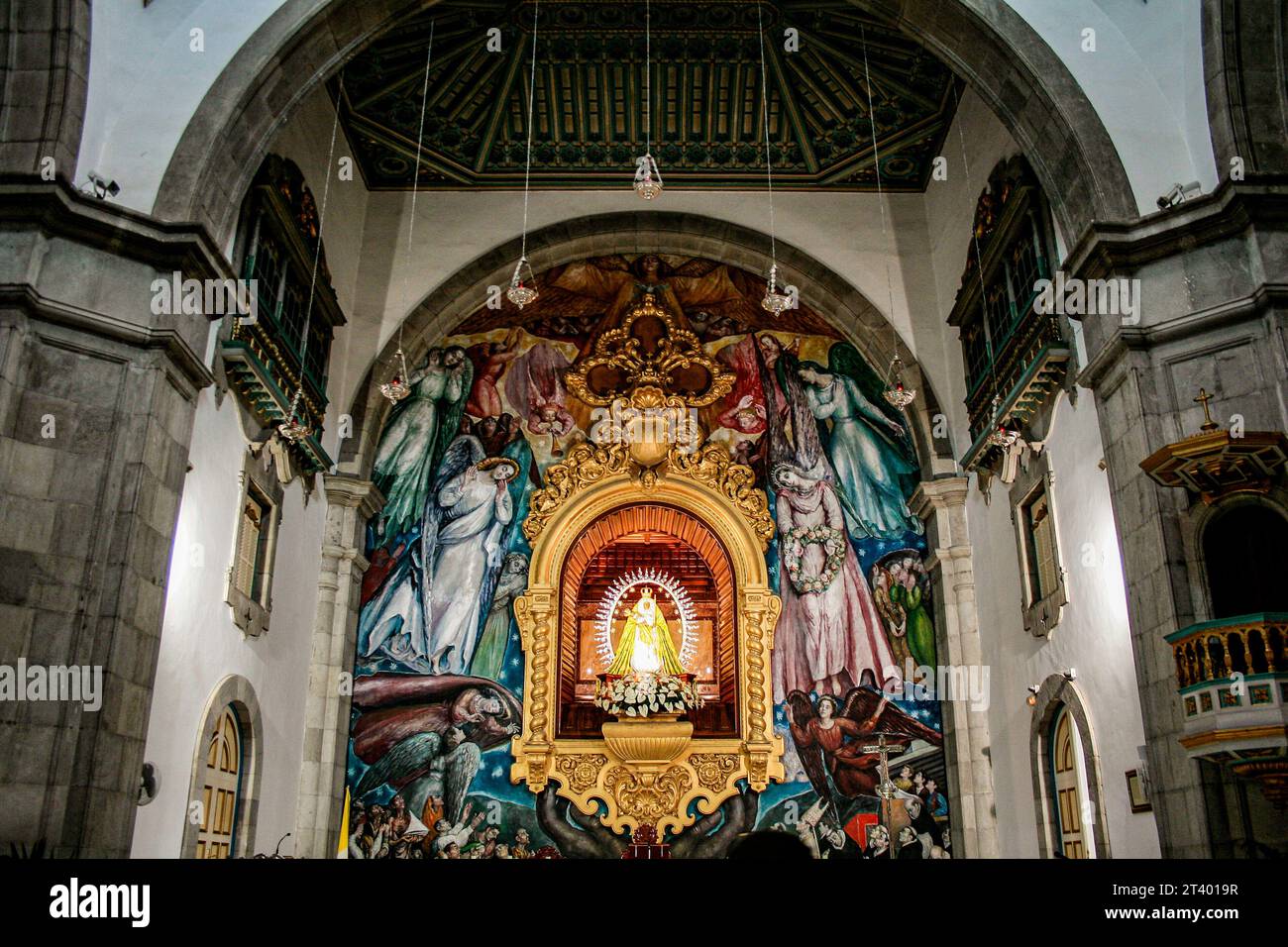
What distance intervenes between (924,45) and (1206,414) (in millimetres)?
4601

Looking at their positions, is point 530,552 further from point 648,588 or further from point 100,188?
point 100,188

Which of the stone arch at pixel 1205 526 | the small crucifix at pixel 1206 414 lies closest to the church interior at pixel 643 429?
the stone arch at pixel 1205 526

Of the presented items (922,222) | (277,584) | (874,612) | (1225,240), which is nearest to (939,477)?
(874,612)

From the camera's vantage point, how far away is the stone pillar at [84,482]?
271 inches

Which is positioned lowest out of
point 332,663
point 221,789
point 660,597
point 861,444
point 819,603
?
point 221,789

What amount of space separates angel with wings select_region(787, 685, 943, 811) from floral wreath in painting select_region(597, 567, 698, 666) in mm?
1777

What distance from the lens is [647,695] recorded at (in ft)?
41.5

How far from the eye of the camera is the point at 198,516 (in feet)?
30.1

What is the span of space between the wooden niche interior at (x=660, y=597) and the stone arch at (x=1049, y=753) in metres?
4.33

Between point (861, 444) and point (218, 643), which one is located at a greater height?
point (861, 444)

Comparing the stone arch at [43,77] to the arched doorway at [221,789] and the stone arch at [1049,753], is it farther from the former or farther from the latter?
the stone arch at [1049,753]

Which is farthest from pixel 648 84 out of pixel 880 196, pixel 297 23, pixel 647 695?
pixel 647 695

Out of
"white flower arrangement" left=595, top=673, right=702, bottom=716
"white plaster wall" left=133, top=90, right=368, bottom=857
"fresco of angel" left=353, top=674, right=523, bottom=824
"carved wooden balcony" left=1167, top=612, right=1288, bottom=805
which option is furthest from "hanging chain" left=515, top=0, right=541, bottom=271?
"carved wooden balcony" left=1167, top=612, right=1288, bottom=805

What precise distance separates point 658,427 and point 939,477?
3.78 meters
